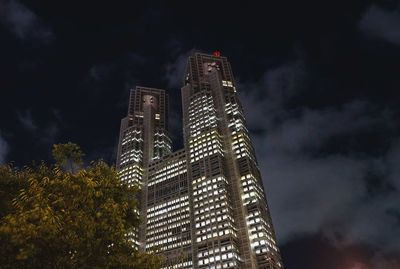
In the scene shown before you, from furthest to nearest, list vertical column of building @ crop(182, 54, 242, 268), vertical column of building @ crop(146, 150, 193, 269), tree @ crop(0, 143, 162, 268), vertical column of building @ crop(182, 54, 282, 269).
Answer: vertical column of building @ crop(146, 150, 193, 269), vertical column of building @ crop(182, 54, 282, 269), vertical column of building @ crop(182, 54, 242, 268), tree @ crop(0, 143, 162, 268)

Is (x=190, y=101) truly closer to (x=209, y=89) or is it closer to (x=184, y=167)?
(x=209, y=89)

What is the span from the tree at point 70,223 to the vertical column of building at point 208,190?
109m

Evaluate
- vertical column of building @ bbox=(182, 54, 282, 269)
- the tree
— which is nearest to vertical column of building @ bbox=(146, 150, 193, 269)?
vertical column of building @ bbox=(182, 54, 282, 269)

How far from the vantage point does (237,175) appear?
14412 centimetres

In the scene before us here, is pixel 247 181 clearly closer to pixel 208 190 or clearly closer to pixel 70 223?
pixel 208 190

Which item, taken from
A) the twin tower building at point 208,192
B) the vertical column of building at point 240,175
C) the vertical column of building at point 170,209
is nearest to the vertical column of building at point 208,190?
the twin tower building at point 208,192

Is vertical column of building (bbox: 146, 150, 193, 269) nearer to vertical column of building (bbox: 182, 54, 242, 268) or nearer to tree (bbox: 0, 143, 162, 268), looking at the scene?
vertical column of building (bbox: 182, 54, 242, 268)

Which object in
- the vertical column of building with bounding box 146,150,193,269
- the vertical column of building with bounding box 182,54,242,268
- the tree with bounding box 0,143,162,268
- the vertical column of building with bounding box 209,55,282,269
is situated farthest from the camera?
the vertical column of building with bounding box 146,150,193,269

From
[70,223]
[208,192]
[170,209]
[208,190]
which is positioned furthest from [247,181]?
[70,223]

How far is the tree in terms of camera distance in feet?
39.6

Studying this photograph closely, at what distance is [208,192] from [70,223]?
128m

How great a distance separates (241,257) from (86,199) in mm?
117372

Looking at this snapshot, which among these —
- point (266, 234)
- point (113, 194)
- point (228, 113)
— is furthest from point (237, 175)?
point (113, 194)

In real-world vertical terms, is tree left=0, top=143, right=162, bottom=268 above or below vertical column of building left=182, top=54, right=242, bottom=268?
below
